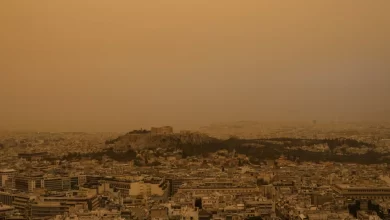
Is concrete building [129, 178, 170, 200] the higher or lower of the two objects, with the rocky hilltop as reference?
lower

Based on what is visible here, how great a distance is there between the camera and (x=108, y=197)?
7672 millimetres

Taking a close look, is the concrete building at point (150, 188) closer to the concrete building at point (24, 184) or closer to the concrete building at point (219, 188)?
the concrete building at point (219, 188)

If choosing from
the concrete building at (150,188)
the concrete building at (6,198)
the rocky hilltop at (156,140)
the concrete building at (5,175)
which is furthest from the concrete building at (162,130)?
the concrete building at (6,198)

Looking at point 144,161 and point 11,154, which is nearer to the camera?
point 11,154

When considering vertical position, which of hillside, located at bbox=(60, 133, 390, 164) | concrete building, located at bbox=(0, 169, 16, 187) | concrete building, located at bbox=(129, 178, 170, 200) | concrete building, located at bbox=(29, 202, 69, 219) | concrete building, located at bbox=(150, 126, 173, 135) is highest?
concrete building, located at bbox=(150, 126, 173, 135)

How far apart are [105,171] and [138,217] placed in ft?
11.4

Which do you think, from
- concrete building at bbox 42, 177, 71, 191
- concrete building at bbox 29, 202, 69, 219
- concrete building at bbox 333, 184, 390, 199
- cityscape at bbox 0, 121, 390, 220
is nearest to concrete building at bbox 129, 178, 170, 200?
cityscape at bbox 0, 121, 390, 220

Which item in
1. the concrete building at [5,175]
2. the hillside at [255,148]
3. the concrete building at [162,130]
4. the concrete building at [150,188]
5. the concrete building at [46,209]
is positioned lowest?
the concrete building at [46,209]

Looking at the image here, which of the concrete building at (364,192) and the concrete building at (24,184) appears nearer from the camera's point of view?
the concrete building at (364,192)

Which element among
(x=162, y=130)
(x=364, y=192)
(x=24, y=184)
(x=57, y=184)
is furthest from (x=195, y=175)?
(x=364, y=192)

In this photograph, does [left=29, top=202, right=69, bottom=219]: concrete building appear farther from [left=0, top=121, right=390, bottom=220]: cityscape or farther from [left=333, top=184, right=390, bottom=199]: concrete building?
[left=333, top=184, right=390, bottom=199]: concrete building

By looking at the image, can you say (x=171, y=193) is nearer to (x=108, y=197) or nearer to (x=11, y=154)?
(x=108, y=197)

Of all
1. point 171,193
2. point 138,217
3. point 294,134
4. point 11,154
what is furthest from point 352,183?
point 11,154

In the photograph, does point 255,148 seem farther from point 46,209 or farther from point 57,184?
point 46,209
